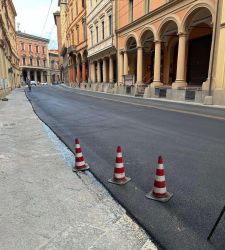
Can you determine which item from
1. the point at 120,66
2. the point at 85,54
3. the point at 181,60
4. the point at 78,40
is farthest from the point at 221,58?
the point at 78,40

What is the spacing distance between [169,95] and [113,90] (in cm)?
1168

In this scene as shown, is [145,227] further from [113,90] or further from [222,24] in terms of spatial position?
[113,90]

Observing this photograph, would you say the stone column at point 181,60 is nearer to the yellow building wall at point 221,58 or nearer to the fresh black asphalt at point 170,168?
the yellow building wall at point 221,58

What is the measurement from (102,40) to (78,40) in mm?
15677

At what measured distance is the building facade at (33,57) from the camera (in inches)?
3329

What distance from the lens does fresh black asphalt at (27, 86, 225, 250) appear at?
2.74 metres

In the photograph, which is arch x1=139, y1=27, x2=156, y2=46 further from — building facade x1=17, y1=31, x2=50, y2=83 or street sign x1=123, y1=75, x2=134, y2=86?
building facade x1=17, y1=31, x2=50, y2=83

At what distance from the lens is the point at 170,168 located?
14.8ft

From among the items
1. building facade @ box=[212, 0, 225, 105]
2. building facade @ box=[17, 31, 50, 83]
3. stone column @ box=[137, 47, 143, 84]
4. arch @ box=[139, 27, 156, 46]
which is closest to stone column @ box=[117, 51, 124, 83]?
stone column @ box=[137, 47, 143, 84]

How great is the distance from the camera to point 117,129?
8.16m

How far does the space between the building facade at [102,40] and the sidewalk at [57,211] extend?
27409 mm

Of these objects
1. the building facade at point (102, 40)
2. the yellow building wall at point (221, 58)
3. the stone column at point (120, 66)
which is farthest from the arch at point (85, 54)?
the yellow building wall at point (221, 58)

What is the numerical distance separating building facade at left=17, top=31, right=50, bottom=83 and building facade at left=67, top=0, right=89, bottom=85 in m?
34.5

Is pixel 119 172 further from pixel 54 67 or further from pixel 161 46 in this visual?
pixel 54 67
